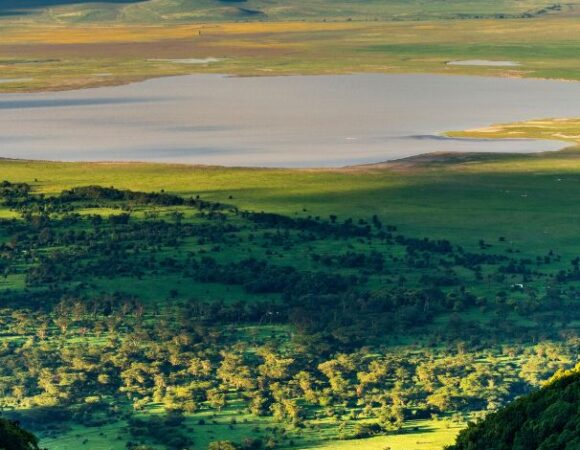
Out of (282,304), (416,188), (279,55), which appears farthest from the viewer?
(279,55)

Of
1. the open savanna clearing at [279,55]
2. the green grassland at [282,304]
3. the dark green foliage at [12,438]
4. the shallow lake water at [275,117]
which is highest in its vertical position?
the open savanna clearing at [279,55]

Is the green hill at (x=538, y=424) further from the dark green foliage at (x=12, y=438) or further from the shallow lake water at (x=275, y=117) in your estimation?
the shallow lake water at (x=275, y=117)

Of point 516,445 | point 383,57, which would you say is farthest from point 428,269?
point 383,57

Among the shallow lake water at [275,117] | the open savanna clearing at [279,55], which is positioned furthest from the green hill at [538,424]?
the open savanna clearing at [279,55]

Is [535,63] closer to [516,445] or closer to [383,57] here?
[383,57]

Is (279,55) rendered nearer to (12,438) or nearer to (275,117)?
(275,117)

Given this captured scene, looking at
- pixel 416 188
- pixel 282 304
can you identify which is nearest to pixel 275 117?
pixel 416 188
